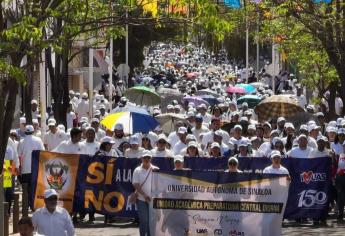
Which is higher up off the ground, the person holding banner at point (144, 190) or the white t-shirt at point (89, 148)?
the white t-shirt at point (89, 148)

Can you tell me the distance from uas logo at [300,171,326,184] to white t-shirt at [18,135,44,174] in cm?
505

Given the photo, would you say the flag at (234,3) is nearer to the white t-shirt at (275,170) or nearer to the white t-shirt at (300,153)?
the white t-shirt at (300,153)

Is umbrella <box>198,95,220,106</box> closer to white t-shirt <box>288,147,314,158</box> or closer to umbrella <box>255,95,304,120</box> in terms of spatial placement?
umbrella <box>255,95,304,120</box>

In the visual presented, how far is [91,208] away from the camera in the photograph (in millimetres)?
19969

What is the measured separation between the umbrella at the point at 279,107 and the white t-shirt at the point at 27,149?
991 cm

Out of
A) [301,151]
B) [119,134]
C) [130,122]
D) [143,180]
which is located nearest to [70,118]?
[130,122]

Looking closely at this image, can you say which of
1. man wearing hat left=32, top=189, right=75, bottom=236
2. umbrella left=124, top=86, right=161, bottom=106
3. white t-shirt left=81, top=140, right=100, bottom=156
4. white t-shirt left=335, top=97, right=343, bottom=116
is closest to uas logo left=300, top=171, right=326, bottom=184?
white t-shirt left=81, top=140, right=100, bottom=156

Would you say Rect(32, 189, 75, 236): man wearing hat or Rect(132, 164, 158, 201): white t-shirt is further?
Rect(132, 164, 158, 201): white t-shirt

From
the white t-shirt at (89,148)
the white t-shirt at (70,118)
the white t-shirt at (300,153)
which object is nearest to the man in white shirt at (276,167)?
the white t-shirt at (300,153)

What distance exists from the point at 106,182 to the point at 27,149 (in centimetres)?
239

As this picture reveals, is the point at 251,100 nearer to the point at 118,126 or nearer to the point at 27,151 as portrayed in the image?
the point at 118,126

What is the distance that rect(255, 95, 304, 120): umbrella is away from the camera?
99.3 feet

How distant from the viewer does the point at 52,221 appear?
1326 centimetres

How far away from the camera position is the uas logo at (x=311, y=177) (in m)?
20.0
